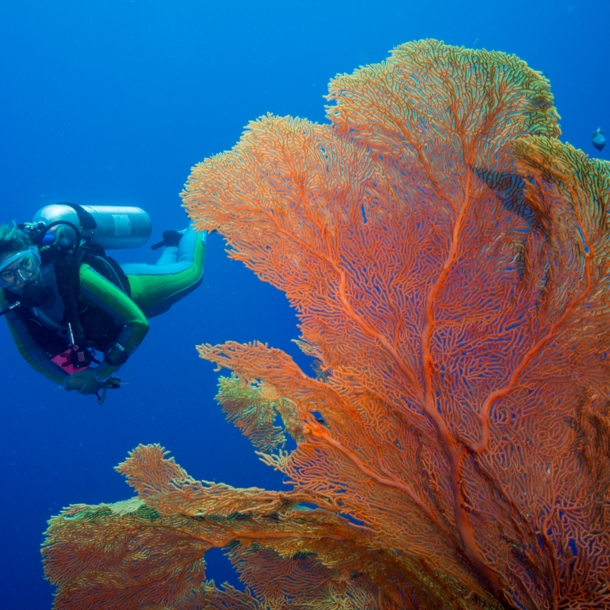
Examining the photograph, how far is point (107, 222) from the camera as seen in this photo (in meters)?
5.45

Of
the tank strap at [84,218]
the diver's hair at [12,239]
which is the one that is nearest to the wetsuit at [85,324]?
the diver's hair at [12,239]

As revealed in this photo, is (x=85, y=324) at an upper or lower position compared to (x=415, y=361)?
upper

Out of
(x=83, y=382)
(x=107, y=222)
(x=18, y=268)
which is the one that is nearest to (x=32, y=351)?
(x=83, y=382)

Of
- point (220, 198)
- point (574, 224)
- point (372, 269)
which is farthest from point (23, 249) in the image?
point (574, 224)

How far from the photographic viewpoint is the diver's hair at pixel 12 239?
3.53m

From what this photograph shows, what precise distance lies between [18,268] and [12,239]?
275 mm

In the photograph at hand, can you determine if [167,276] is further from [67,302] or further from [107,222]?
[67,302]

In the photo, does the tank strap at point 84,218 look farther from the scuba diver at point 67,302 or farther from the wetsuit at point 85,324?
the wetsuit at point 85,324

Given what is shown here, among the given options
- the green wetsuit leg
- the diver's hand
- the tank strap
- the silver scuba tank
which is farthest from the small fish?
the diver's hand

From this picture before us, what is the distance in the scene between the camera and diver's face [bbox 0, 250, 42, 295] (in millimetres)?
3494

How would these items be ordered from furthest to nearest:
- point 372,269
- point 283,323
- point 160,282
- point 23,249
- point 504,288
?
point 283,323 < point 160,282 < point 23,249 < point 372,269 < point 504,288

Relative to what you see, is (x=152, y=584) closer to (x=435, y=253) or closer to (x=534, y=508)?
(x=534, y=508)

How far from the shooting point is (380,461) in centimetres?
266

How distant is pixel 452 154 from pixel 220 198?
1766 mm
